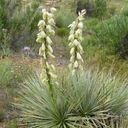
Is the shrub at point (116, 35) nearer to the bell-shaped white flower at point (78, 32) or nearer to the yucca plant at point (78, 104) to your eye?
the yucca plant at point (78, 104)

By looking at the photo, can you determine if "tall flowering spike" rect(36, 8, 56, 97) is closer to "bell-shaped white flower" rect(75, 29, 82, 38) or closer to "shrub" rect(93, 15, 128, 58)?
"bell-shaped white flower" rect(75, 29, 82, 38)

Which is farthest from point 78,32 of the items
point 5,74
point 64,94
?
point 5,74

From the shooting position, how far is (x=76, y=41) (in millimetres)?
4738

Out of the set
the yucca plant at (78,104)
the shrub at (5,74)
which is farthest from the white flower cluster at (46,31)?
the shrub at (5,74)

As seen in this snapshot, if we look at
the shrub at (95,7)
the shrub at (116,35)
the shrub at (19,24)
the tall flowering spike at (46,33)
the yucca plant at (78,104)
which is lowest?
the yucca plant at (78,104)

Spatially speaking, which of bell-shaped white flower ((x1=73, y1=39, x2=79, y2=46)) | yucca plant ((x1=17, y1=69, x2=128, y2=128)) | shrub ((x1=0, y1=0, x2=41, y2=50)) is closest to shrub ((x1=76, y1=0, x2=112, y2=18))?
shrub ((x1=0, y1=0, x2=41, y2=50))

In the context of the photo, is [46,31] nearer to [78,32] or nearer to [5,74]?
[78,32]

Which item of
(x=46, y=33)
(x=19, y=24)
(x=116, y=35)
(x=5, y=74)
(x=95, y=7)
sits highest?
(x=95, y=7)

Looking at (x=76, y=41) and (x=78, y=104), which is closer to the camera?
(x=76, y=41)

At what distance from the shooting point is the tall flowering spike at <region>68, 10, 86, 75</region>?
180 inches

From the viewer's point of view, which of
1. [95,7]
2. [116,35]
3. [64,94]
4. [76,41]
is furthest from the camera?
[95,7]

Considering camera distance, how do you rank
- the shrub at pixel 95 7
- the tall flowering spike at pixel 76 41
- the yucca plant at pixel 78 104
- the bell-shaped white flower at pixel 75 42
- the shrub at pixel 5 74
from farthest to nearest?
the shrub at pixel 95 7 < the shrub at pixel 5 74 < the yucca plant at pixel 78 104 < the bell-shaped white flower at pixel 75 42 < the tall flowering spike at pixel 76 41

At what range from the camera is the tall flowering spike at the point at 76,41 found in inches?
180

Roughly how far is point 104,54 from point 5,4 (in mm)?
3422
